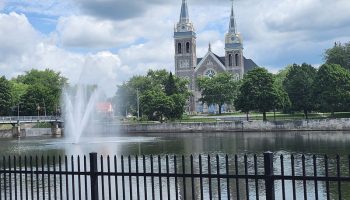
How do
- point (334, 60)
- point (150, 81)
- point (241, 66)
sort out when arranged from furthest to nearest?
point (241, 66) < point (150, 81) < point (334, 60)

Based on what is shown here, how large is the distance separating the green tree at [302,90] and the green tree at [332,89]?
266cm

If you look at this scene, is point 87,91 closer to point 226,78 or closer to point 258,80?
point 258,80

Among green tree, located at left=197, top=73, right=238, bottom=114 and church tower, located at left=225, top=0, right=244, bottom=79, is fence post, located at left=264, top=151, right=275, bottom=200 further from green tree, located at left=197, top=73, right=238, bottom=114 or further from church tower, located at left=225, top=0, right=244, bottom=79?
church tower, located at left=225, top=0, right=244, bottom=79

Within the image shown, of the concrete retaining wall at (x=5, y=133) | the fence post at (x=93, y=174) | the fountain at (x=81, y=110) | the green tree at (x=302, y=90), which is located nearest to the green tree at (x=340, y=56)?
the green tree at (x=302, y=90)

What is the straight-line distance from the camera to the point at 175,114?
93.3 metres

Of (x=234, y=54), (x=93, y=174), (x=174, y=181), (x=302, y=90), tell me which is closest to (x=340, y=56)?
(x=302, y=90)

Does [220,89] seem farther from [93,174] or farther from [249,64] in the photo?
[93,174]

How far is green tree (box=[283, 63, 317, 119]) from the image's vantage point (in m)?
83.1

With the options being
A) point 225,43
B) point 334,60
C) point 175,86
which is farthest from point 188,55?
point 334,60

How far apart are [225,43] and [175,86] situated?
39.8 meters

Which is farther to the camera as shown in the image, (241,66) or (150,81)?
(241,66)

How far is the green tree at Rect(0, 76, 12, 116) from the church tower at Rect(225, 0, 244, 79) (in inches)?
2538

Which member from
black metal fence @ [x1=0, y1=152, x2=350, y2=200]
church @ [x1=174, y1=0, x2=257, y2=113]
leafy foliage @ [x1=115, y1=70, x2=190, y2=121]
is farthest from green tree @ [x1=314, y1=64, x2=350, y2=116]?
church @ [x1=174, y1=0, x2=257, y2=113]

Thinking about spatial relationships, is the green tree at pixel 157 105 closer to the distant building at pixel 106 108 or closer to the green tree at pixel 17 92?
the distant building at pixel 106 108
